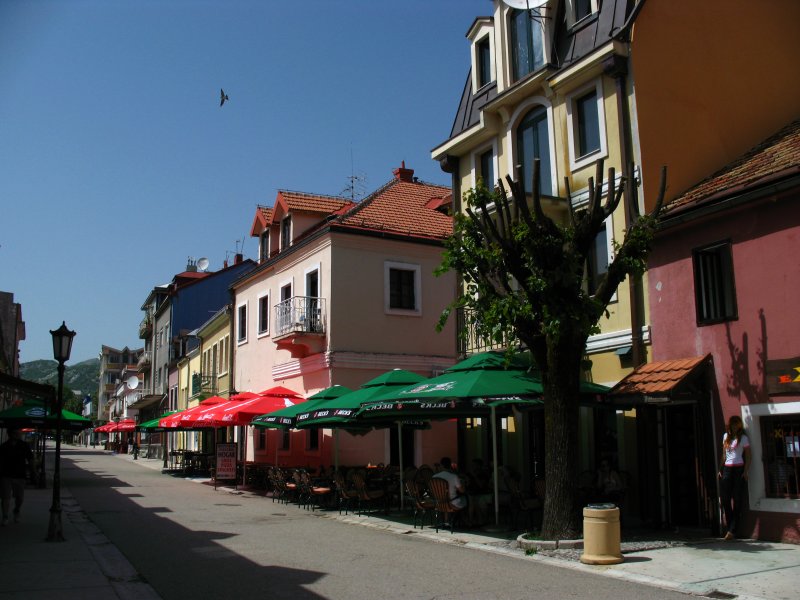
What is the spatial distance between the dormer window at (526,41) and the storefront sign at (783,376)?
28.4 ft

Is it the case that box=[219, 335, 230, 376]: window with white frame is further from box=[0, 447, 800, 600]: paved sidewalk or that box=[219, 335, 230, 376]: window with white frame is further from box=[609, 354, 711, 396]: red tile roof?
box=[609, 354, 711, 396]: red tile roof

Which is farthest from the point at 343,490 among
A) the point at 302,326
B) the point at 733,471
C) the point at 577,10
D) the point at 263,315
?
the point at 263,315

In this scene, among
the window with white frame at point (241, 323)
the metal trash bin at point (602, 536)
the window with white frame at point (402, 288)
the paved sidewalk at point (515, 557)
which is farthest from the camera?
the window with white frame at point (241, 323)

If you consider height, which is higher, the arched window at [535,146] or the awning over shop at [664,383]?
the arched window at [535,146]

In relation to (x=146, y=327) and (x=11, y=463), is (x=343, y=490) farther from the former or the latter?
A: (x=146, y=327)

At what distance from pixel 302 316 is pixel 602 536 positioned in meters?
15.4

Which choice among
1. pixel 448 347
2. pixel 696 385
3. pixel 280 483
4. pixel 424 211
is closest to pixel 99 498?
pixel 280 483

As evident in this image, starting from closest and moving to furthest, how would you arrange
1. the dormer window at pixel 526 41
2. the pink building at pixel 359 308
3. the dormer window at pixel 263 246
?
the dormer window at pixel 526 41, the pink building at pixel 359 308, the dormer window at pixel 263 246

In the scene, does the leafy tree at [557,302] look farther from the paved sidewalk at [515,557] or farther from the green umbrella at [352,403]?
the green umbrella at [352,403]

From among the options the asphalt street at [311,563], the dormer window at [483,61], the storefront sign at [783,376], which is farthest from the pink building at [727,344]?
the dormer window at [483,61]

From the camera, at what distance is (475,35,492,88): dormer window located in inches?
760

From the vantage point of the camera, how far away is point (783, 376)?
1137 cm

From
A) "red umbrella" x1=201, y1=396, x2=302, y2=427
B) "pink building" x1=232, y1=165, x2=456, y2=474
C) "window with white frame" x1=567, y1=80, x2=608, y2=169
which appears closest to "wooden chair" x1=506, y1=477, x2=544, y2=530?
"window with white frame" x1=567, y1=80, x2=608, y2=169

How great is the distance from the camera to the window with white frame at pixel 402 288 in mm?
24719
